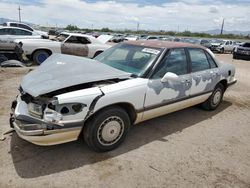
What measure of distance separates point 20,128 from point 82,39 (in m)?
8.72

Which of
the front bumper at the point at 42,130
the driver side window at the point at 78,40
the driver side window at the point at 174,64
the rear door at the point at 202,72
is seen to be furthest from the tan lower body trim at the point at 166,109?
→ the driver side window at the point at 78,40

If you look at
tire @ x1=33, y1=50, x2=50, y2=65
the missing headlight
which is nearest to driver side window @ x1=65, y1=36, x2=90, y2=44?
tire @ x1=33, y1=50, x2=50, y2=65

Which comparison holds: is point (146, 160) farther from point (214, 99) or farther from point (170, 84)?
point (214, 99)

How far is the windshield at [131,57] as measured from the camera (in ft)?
12.0

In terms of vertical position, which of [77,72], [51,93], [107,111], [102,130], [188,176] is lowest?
[188,176]

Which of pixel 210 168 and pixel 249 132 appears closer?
pixel 210 168

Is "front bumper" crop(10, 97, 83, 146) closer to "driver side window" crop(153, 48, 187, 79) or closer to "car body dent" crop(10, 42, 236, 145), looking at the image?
"car body dent" crop(10, 42, 236, 145)

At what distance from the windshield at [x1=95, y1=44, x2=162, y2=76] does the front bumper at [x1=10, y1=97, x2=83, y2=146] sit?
1381 mm

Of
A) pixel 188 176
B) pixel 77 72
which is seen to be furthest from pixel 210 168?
pixel 77 72

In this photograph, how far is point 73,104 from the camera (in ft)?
8.98

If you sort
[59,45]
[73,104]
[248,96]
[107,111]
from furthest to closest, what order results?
[59,45]
[248,96]
[107,111]
[73,104]

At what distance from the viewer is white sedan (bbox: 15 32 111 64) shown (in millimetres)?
9844

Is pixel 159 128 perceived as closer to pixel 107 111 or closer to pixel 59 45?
pixel 107 111

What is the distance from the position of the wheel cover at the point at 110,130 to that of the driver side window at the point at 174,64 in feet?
3.13
